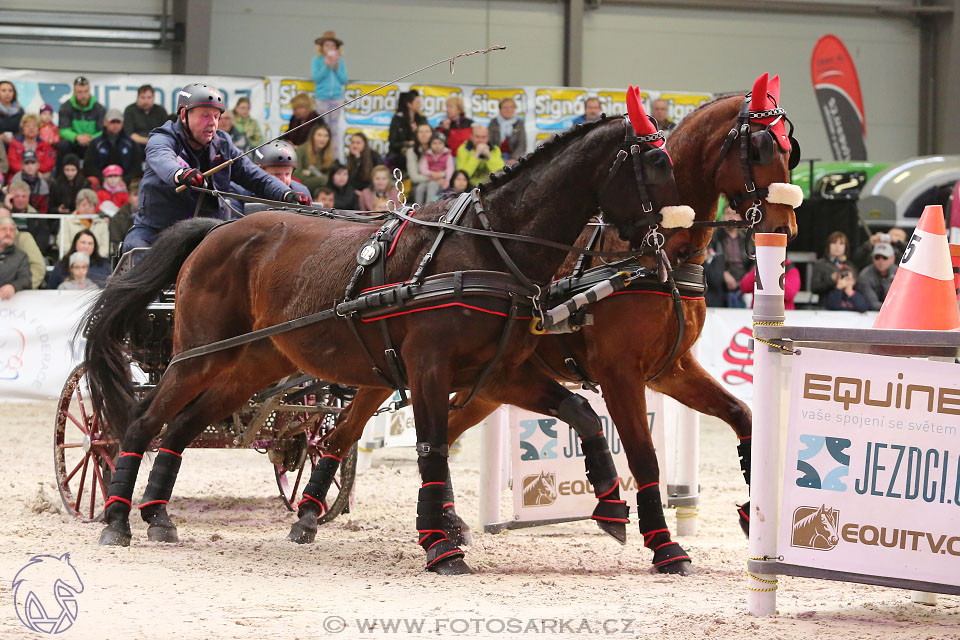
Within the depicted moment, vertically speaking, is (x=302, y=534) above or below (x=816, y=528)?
below

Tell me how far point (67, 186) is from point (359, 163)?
3256mm

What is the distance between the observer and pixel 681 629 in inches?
139

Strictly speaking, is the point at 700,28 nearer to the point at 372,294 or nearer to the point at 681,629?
the point at 372,294

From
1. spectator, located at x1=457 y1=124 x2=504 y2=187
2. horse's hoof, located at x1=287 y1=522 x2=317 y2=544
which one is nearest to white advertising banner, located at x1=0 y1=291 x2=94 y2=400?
spectator, located at x1=457 y1=124 x2=504 y2=187

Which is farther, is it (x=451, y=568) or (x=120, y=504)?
(x=120, y=504)

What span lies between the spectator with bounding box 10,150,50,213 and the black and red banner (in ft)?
40.6

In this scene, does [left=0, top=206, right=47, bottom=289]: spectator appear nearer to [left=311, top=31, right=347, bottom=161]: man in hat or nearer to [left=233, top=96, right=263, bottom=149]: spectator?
[left=233, top=96, right=263, bottom=149]: spectator

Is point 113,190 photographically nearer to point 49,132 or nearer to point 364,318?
point 49,132

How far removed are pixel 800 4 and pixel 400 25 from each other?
674 cm

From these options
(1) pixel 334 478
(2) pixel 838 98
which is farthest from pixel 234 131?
(2) pixel 838 98

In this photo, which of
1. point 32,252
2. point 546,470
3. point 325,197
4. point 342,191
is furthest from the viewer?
point 342,191

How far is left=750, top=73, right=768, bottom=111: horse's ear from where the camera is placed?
4.70 m

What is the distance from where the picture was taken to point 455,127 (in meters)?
13.8

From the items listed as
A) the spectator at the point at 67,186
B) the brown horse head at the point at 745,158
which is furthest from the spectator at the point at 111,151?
the brown horse head at the point at 745,158
